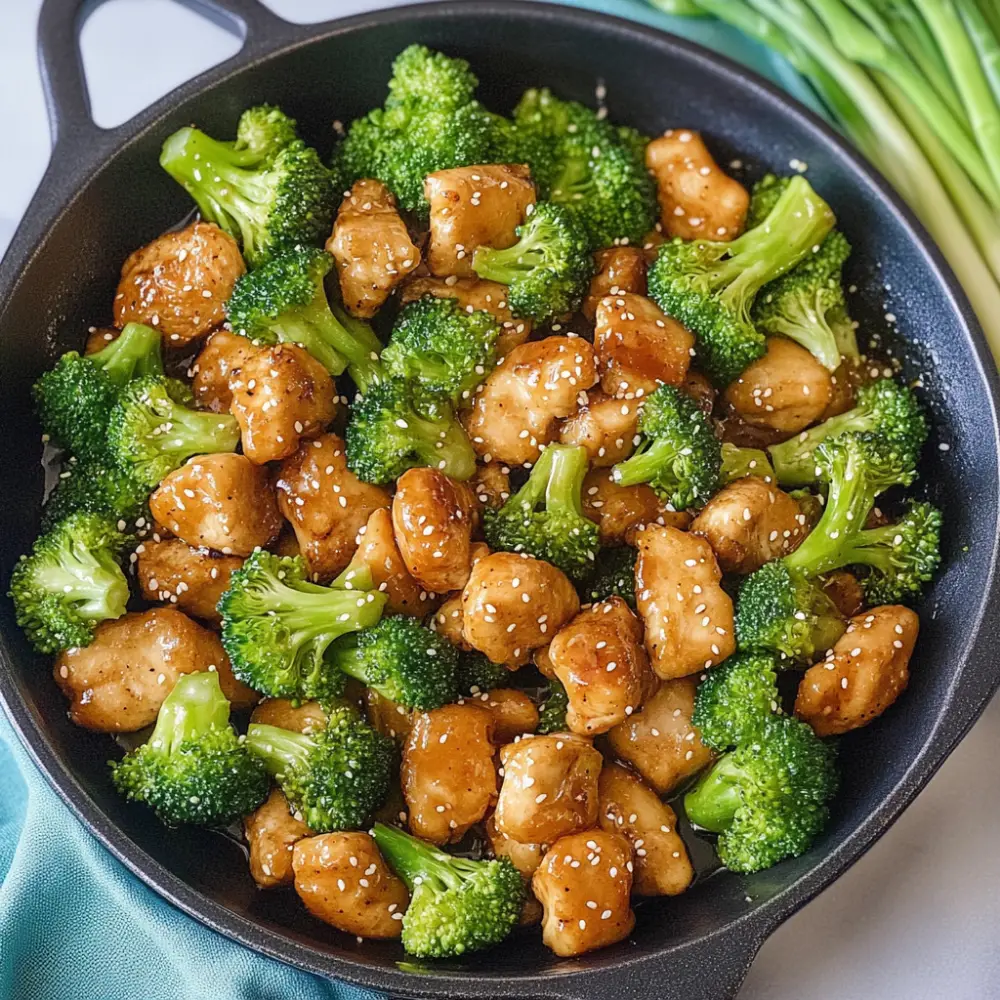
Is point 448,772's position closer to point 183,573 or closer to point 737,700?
point 737,700

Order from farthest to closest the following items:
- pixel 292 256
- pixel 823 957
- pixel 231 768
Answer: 1. pixel 823 957
2. pixel 292 256
3. pixel 231 768

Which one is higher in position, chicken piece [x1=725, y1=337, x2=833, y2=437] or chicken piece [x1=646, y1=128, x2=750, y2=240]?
chicken piece [x1=646, y1=128, x2=750, y2=240]

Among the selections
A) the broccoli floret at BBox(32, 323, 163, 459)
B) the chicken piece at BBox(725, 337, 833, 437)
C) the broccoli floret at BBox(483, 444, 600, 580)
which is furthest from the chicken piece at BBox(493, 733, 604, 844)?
the broccoli floret at BBox(32, 323, 163, 459)

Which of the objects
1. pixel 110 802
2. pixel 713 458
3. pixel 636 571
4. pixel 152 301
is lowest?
pixel 110 802

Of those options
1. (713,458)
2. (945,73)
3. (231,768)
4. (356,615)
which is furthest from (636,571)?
(945,73)

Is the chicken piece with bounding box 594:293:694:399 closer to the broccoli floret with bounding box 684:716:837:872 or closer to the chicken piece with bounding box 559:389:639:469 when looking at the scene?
the chicken piece with bounding box 559:389:639:469

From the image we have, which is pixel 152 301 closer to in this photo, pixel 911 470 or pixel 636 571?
pixel 636 571

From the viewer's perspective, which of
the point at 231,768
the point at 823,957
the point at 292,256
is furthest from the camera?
the point at 823,957
